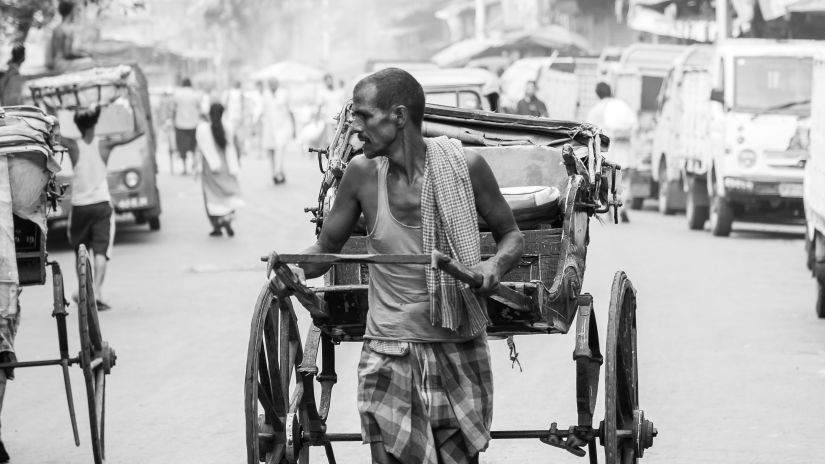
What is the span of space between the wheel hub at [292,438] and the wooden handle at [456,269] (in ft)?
3.47

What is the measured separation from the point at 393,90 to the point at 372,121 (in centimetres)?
11

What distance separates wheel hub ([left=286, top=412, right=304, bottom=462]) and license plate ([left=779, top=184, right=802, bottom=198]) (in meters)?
13.6

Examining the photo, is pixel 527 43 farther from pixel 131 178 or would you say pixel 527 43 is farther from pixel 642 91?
pixel 131 178

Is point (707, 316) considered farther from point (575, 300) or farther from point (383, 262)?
point (383, 262)

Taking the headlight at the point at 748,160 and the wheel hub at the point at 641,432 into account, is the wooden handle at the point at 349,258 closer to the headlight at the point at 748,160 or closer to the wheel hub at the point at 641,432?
the wheel hub at the point at 641,432

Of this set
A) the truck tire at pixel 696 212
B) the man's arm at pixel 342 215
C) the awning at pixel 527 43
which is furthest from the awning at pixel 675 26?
the man's arm at pixel 342 215

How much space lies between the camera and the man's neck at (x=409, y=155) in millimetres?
4559

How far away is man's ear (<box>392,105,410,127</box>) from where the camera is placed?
14.8 feet

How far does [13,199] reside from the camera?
694 centimetres

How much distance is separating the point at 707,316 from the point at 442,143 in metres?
7.34

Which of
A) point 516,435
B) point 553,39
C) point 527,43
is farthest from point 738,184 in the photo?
Answer: point 527,43

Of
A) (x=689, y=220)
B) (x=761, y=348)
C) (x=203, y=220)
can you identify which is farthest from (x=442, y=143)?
(x=203, y=220)

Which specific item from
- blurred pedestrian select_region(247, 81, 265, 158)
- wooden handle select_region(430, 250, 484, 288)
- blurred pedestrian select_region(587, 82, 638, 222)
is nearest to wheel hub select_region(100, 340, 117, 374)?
wooden handle select_region(430, 250, 484, 288)

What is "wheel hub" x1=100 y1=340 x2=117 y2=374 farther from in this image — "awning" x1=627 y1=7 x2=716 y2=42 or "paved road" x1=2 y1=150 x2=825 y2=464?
"awning" x1=627 y1=7 x2=716 y2=42
